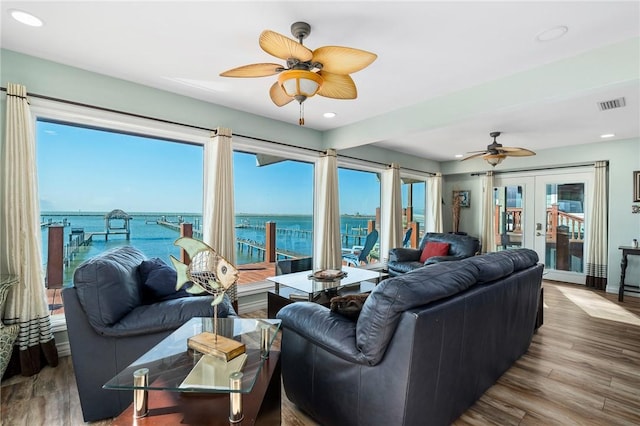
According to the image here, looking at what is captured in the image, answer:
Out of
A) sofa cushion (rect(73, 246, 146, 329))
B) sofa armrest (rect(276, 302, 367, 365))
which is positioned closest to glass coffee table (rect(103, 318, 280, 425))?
sofa armrest (rect(276, 302, 367, 365))

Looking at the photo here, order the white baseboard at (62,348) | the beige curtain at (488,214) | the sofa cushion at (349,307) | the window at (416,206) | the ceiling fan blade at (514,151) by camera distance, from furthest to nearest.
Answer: the window at (416,206) → the beige curtain at (488,214) → the ceiling fan blade at (514,151) → the white baseboard at (62,348) → the sofa cushion at (349,307)

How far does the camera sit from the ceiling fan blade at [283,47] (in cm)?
175

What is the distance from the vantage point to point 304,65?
2047mm

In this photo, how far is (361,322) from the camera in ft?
5.03

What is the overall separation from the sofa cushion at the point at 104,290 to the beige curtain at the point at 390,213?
453 cm

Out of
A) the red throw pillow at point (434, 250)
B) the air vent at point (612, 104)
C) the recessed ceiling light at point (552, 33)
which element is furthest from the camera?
the red throw pillow at point (434, 250)

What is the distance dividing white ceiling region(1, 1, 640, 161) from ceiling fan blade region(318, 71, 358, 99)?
1.07 feet

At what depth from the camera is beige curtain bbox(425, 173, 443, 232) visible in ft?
23.1

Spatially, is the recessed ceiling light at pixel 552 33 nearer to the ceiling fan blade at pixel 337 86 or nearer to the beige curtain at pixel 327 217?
the ceiling fan blade at pixel 337 86

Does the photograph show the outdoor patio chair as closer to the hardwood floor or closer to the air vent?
the hardwood floor

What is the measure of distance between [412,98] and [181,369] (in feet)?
11.0

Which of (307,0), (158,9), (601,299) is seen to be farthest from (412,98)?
(601,299)

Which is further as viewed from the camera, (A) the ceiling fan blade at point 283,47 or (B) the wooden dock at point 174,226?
(B) the wooden dock at point 174,226

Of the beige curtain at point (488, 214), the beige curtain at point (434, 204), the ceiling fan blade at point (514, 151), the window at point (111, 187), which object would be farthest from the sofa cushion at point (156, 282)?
the beige curtain at point (488, 214)
